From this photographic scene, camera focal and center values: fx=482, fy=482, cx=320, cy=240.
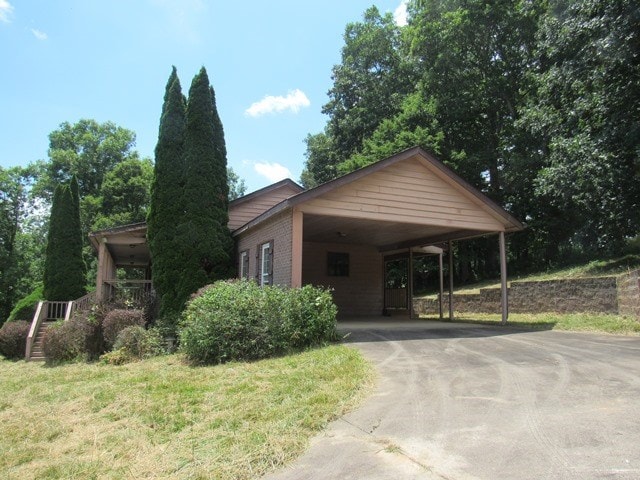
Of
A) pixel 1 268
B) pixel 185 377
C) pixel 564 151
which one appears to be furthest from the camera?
pixel 1 268

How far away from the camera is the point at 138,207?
4100 cm

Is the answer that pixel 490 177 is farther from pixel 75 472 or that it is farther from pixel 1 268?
pixel 1 268

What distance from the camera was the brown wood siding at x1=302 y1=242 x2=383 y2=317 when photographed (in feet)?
62.4

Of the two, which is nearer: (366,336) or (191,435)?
(191,435)

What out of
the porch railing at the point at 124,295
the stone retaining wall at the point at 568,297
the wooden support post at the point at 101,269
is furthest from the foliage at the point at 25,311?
the stone retaining wall at the point at 568,297

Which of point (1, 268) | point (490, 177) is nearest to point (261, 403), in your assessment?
point (490, 177)

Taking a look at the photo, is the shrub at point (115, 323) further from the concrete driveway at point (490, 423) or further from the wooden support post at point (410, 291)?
the wooden support post at point (410, 291)

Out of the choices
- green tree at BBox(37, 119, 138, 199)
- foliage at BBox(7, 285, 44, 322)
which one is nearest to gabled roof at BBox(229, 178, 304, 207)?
foliage at BBox(7, 285, 44, 322)

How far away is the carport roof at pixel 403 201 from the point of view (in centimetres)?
1180

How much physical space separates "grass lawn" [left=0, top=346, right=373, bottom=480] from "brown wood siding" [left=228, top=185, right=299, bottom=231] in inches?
Result: 392

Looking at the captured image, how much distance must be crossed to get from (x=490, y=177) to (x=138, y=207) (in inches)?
1123

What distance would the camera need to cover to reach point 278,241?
12758 millimetres

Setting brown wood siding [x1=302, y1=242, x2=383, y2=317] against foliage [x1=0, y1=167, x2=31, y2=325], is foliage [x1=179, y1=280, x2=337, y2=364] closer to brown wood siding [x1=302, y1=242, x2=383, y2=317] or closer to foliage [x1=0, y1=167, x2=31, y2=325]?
brown wood siding [x1=302, y1=242, x2=383, y2=317]

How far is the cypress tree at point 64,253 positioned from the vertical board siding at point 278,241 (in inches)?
478
